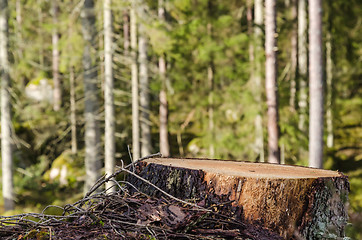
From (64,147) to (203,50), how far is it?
8537mm

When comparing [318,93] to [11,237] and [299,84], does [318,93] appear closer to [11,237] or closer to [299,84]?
[299,84]

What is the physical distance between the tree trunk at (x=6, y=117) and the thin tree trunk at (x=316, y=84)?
30.5 feet

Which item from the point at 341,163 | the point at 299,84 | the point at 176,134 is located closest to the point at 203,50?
the point at 299,84

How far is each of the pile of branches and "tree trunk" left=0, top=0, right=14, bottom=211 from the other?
10567mm

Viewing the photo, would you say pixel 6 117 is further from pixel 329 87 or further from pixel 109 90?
pixel 329 87

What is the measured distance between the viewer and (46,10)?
25.2 meters

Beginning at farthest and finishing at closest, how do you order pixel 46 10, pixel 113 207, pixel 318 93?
pixel 46 10
pixel 318 93
pixel 113 207

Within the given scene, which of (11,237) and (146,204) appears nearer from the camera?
(11,237)

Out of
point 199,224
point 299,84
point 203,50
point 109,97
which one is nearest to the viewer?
point 199,224

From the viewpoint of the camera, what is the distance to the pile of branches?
235 cm

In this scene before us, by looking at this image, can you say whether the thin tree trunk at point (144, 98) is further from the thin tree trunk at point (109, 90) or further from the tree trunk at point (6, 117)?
the tree trunk at point (6, 117)

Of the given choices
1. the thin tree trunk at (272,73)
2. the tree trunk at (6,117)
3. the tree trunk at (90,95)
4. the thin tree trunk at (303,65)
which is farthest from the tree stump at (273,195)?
the thin tree trunk at (303,65)

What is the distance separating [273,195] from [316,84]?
6681 mm

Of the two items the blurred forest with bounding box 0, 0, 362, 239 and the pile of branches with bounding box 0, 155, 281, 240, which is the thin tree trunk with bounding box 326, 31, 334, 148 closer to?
the blurred forest with bounding box 0, 0, 362, 239
